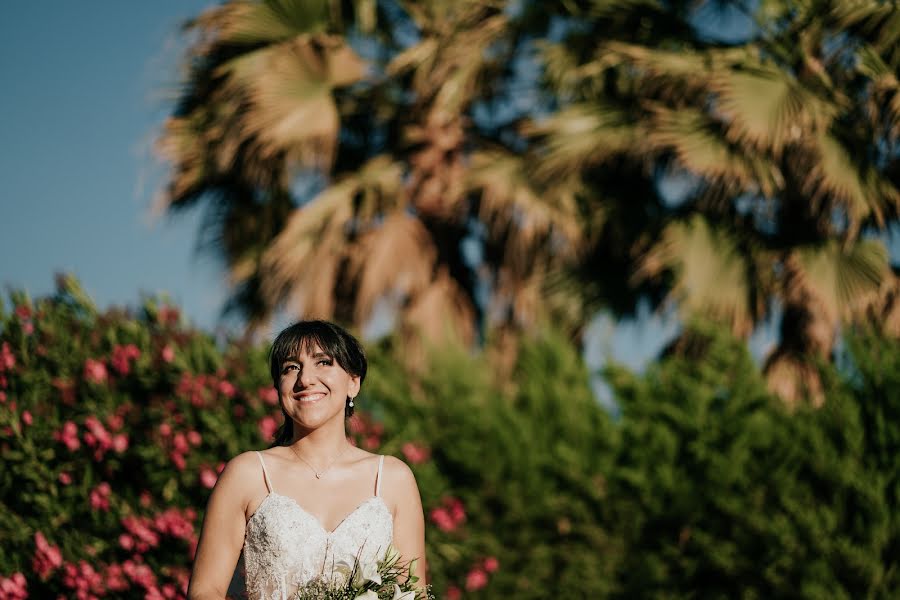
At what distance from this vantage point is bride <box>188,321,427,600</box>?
3.18 m

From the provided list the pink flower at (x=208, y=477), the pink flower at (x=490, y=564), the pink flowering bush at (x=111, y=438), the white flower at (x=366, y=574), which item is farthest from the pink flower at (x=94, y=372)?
the white flower at (x=366, y=574)

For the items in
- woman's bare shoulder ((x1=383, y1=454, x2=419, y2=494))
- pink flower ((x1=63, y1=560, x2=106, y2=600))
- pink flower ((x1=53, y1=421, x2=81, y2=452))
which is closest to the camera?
woman's bare shoulder ((x1=383, y1=454, x2=419, y2=494))

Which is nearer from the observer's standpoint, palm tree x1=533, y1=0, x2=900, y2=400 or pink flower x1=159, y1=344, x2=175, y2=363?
pink flower x1=159, y1=344, x2=175, y2=363

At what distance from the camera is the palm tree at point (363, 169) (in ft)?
31.6

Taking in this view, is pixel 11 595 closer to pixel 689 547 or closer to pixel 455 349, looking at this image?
pixel 455 349

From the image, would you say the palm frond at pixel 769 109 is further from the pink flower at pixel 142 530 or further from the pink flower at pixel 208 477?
the pink flower at pixel 142 530

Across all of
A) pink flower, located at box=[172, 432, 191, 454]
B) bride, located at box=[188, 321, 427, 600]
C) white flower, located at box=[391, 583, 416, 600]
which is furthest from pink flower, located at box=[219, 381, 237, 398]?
white flower, located at box=[391, 583, 416, 600]

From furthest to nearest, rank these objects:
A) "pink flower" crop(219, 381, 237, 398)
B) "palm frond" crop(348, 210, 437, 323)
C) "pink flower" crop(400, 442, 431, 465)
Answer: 1. "palm frond" crop(348, 210, 437, 323)
2. "pink flower" crop(400, 442, 431, 465)
3. "pink flower" crop(219, 381, 237, 398)

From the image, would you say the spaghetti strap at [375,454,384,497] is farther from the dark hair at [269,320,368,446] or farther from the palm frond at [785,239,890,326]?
the palm frond at [785,239,890,326]

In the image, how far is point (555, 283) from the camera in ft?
31.2

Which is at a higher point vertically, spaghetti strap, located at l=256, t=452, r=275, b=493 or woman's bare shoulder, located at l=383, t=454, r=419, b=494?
spaghetti strap, located at l=256, t=452, r=275, b=493

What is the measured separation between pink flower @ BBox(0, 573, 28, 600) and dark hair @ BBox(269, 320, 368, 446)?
254cm

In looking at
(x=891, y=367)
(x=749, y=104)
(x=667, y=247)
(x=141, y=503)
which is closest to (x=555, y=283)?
(x=667, y=247)

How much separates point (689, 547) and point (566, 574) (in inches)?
32.6
